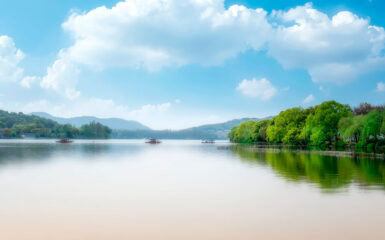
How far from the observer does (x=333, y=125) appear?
68500 mm

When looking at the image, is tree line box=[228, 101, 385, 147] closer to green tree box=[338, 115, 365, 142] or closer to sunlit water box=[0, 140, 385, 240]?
green tree box=[338, 115, 365, 142]

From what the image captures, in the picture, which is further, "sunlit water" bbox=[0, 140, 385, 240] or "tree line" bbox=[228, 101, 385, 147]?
"tree line" bbox=[228, 101, 385, 147]

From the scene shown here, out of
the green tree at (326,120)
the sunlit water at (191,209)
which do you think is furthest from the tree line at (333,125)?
the sunlit water at (191,209)

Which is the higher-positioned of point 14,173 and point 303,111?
point 303,111

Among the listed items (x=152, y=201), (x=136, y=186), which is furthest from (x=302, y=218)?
(x=136, y=186)

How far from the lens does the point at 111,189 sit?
19359 millimetres

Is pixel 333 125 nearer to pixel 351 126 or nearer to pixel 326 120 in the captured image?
pixel 326 120

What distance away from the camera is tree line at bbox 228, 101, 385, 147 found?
55.2 metres

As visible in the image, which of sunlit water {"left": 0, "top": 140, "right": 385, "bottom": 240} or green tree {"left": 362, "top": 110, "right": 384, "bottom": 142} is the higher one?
green tree {"left": 362, "top": 110, "right": 384, "bottom": 142}

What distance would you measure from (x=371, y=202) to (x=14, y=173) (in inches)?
943

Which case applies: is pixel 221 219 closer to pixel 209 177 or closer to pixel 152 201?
pixel 152 201

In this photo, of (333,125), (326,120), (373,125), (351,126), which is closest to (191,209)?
(373,125)

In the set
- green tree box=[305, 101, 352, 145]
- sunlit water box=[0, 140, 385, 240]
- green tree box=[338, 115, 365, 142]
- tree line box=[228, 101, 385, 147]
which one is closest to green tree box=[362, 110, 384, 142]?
tree line box=[228, 101, 385, 147]

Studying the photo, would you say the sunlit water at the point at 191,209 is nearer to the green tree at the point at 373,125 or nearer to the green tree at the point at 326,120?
the green tree at the point at 373,125
